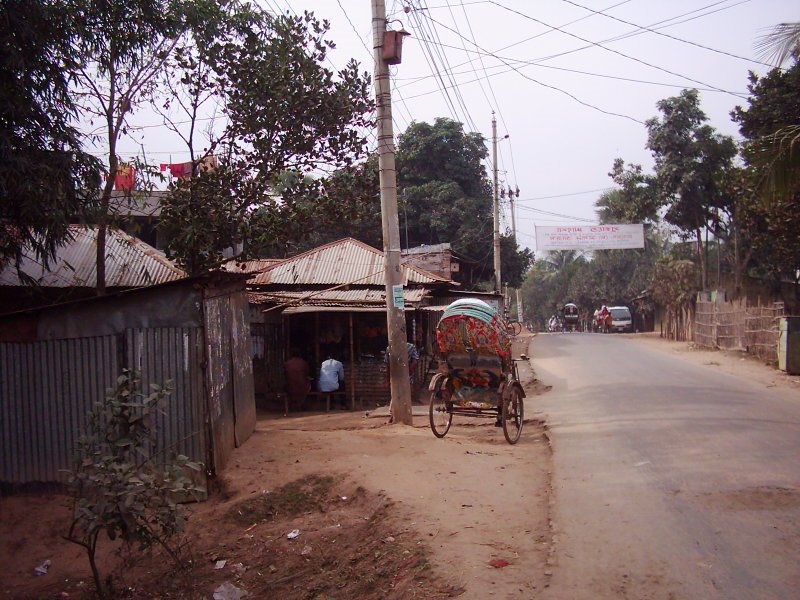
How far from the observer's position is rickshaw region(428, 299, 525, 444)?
10.6 metres

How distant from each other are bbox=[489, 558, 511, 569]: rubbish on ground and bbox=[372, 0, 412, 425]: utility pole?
21.0 ft

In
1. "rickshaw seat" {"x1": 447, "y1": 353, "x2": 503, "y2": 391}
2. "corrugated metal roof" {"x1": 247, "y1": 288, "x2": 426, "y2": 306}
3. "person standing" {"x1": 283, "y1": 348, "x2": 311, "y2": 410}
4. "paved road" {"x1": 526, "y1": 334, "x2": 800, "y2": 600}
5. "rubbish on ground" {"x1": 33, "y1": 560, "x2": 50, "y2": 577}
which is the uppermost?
"corrugated metal roof" {"x1": 247, "y1": 288, "x2": 426, "y2": 306}

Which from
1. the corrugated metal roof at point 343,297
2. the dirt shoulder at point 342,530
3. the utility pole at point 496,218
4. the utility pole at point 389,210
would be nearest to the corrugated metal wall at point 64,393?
the dirt shoulder at point 342,530

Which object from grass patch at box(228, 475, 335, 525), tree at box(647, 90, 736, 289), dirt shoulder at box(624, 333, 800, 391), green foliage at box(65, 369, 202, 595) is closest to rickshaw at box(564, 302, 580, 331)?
tree at box(647, 90, 736, 289)

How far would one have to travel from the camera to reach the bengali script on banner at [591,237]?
3703 centimetres

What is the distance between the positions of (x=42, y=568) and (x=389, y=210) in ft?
22.3

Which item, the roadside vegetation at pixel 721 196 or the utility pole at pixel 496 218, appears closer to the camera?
the roadside vegetation at pixel 721 196

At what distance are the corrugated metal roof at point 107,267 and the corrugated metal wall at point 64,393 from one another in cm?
→ 492

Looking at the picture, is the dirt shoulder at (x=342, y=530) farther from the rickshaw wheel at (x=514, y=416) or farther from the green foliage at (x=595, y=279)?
the green foliage at (x=595, y=279)

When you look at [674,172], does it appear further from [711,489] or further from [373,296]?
[711,489]

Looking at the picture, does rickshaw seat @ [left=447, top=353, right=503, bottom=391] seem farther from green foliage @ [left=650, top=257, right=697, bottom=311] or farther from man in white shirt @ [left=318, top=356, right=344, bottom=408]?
green foliage @ [left=650, top=257, right=697, bottom=311]

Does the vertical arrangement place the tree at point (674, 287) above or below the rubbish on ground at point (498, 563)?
above

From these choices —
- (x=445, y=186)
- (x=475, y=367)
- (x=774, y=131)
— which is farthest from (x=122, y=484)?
(x=445, y=186)

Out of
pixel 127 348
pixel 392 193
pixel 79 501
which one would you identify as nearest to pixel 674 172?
pixel 392 193
